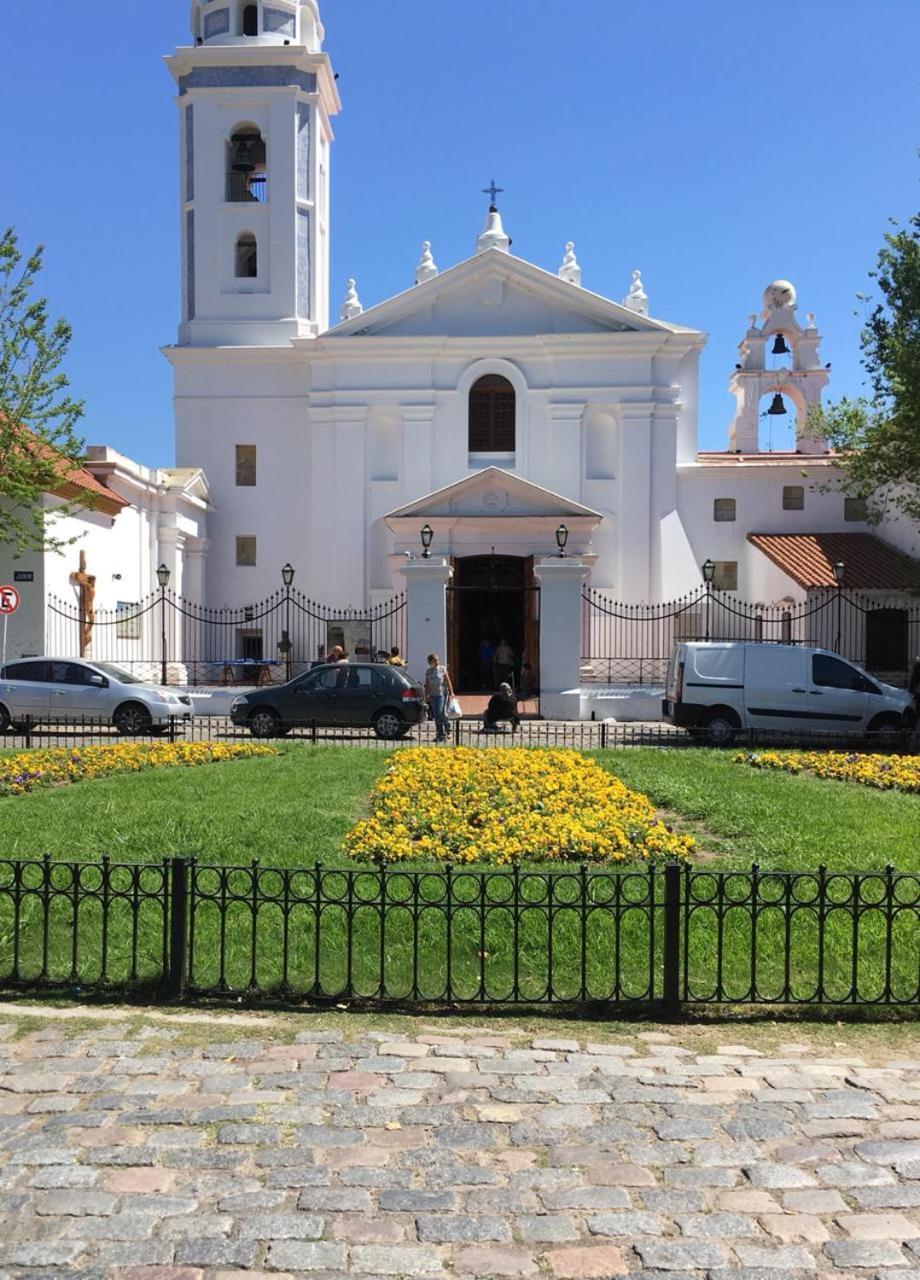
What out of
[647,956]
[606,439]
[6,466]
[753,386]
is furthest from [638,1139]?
[753,386]

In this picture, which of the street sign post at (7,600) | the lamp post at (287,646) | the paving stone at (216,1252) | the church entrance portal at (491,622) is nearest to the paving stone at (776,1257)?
the paving stone at (216,1252)

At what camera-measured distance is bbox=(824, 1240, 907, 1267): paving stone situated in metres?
3.95

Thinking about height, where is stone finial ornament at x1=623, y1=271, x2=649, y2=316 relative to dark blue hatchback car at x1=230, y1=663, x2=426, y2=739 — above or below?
above

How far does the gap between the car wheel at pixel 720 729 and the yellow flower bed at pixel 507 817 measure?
6.05 meters

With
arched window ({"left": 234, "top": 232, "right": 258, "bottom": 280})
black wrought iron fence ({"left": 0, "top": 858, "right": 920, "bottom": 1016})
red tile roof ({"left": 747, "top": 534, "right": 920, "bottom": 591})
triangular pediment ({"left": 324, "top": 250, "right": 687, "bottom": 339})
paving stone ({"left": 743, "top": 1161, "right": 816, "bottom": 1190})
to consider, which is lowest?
paving stone ({"left": 743, "top": 1161, "right": 816, "bottom": 1190})

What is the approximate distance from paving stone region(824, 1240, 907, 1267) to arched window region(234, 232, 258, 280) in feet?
104

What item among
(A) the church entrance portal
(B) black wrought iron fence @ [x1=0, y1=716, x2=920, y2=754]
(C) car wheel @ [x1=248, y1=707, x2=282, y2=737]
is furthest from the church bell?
(C) car wheel @ [x1=248, y1=707, x2=282, y2=737]

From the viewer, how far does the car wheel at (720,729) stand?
19688mm

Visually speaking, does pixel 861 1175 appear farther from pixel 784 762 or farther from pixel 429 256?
pixel 429 256

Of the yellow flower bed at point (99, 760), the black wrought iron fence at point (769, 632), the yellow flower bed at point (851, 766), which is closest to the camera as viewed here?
the yellow flower bed at point (99, 760)

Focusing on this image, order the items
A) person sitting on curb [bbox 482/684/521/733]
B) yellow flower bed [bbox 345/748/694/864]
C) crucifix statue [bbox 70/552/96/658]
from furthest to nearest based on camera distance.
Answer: crucifix statue [bbox 70/552/96/658] < person sitting on curb [bbox 482/684/521/733] < yellow flower bed [bbox 345/748/694/864]

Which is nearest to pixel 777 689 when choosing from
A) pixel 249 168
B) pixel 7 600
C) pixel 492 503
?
pixel 492 503

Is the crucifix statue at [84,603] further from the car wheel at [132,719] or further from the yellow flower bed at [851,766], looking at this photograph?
the yellow flower bed at [851,766]

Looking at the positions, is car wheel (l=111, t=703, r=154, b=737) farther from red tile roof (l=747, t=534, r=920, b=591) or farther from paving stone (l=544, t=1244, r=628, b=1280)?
paving stone (l=544, t=1244, r=628, b=1280)
